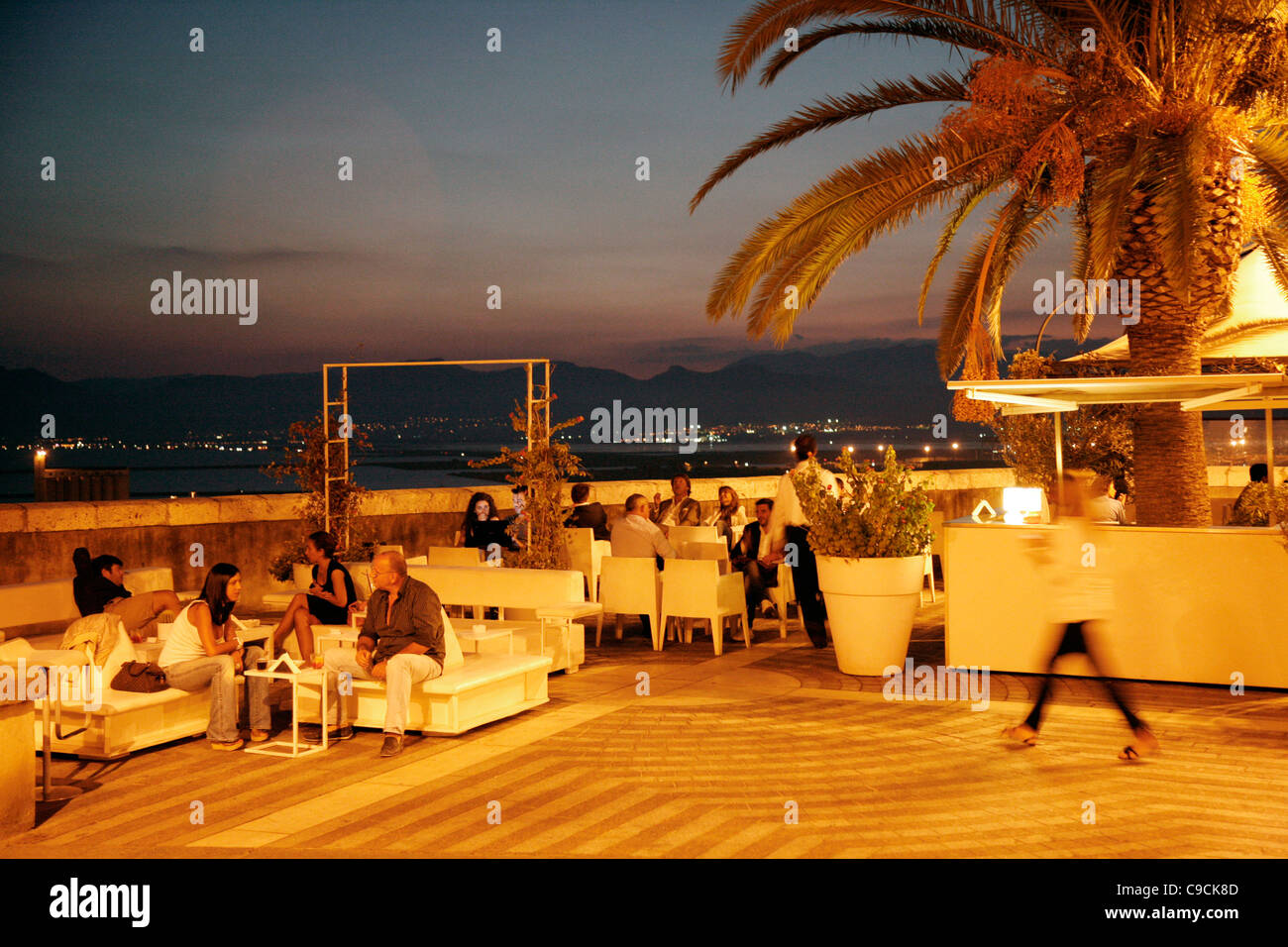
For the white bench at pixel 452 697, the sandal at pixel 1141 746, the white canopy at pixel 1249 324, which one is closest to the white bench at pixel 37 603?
the white bench at pixel 452 697

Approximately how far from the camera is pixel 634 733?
686cm

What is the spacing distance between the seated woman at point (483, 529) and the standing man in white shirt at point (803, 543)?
9.54ft

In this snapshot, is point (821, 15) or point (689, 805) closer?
point (689, 805)

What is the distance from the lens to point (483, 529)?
38.1ft

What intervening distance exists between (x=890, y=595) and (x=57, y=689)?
5.73 meters

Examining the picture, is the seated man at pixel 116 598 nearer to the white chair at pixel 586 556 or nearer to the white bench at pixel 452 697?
the white bench at pixel 452 697

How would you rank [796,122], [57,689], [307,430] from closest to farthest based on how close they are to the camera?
1. [57,689]
2. [796,122]
3. [307,430]

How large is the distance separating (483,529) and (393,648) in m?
4.86

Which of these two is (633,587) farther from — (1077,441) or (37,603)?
(1077,441)

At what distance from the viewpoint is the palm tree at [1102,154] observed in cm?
897

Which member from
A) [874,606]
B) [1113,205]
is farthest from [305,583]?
[1113,205]

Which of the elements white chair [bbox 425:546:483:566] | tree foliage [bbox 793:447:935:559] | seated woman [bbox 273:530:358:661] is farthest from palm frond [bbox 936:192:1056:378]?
seated woman [bbox 273:530:358:661]
